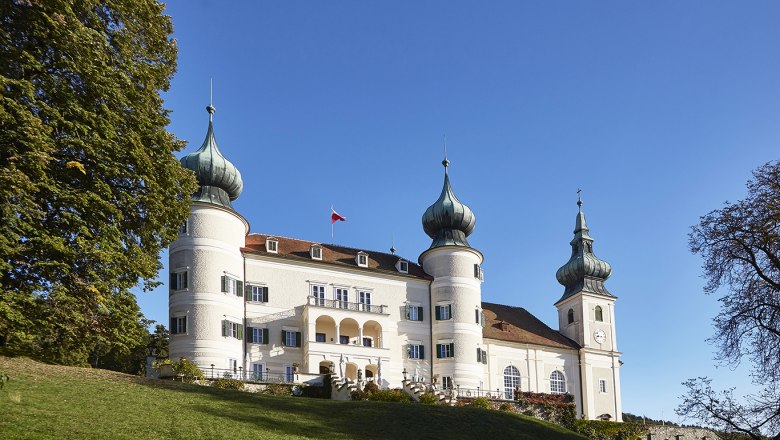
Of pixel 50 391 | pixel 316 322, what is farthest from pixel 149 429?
pixel 316 322

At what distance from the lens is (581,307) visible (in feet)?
196

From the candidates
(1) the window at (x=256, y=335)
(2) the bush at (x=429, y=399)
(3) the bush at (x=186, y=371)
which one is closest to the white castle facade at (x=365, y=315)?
(1) the window at (x=256, y=335)

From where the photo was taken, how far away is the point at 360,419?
88.6 ft

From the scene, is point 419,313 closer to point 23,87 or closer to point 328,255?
point 328,255

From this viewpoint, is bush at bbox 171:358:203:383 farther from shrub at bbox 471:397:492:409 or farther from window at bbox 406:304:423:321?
window at bbox 406:304:423:321

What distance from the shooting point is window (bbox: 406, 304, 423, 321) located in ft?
168

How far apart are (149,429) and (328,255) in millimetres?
31192

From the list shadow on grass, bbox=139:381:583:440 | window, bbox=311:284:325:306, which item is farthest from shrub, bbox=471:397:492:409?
window, bbox=311:284:325:306

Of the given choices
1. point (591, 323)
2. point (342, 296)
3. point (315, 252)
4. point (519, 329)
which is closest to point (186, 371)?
point (342, 296)

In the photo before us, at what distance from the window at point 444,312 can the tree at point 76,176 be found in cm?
2658

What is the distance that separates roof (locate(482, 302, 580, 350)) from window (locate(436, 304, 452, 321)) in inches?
178

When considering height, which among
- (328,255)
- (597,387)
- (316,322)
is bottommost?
(597,387)

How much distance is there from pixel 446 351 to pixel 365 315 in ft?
19.5

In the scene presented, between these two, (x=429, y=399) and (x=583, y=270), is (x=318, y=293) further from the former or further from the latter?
(x=583, y=270)
